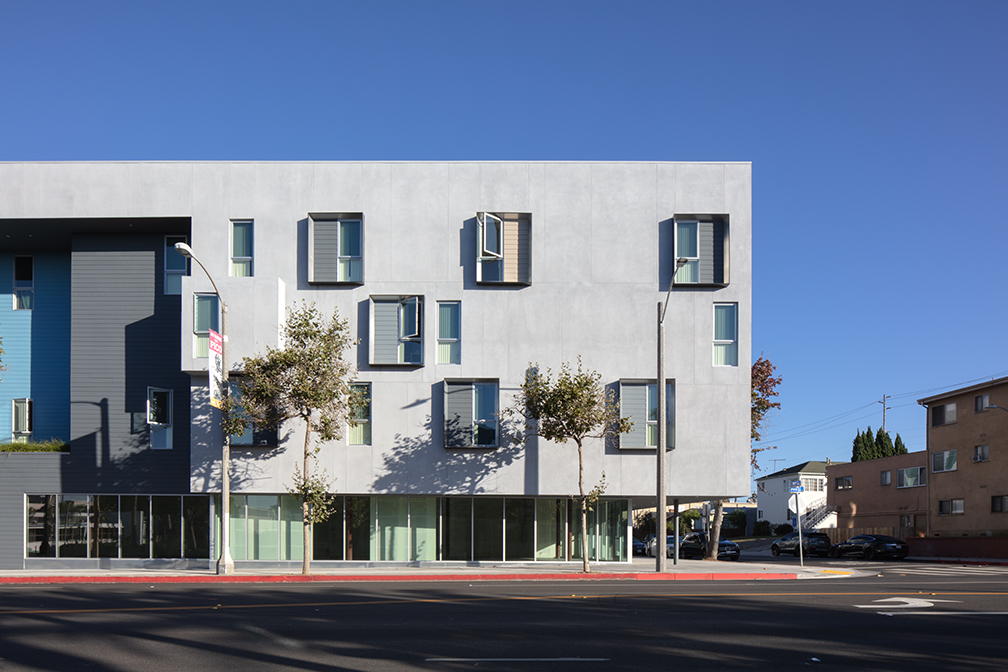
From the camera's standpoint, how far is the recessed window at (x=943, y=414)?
50438 mm

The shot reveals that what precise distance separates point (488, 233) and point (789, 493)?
2436 inches

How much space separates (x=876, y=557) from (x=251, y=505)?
31.1 meters

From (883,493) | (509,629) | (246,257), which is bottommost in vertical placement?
(883,493)

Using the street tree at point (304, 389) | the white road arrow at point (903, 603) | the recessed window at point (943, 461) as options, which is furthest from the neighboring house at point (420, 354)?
the recessed window at point (943, 461)

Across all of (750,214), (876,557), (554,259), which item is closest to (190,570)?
(554,259)

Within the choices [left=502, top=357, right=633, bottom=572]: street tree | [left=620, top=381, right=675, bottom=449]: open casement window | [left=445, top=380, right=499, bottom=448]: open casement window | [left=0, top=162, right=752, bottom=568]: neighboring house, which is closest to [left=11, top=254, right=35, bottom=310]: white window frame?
[left=0, top=162, right=752, bottom=568]: neighboring house

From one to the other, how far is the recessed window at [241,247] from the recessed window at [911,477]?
4405 centimetres

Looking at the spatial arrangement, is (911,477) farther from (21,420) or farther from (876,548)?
(21,420)

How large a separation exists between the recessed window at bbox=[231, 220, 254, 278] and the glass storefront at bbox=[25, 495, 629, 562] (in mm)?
7749

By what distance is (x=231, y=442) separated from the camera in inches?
1150

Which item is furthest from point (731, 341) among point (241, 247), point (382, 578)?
point (241, 247)

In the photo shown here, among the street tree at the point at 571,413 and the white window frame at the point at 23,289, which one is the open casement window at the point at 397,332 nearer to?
the street tree at the point at 571,413

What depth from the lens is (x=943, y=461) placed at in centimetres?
5097

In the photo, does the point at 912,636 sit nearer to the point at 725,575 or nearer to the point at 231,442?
the point at 725,575
